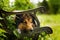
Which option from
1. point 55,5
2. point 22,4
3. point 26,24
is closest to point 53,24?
point 22,4

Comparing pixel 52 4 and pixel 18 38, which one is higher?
pixel 18 38

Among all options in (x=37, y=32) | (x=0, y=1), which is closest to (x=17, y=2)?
(x=0, y=1)

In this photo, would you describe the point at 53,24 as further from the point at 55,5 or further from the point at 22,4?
the point at 55,5

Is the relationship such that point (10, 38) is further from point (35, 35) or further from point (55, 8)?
point (55, 8)

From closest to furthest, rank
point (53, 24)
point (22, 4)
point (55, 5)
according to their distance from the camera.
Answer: point (22, 4)
point (53, 24)
point (55, 5)

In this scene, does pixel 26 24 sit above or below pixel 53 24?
above

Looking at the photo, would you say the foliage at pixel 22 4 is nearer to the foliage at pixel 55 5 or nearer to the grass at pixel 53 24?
the grass at pixel 53 24

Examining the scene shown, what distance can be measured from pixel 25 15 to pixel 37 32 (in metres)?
0.22

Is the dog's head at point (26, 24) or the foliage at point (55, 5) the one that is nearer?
the dog's head at point (26, 24)

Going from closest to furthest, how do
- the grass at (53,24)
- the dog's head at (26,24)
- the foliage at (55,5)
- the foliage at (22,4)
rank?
the dog's head at (26,24)
the foliage at (22,4)
the grass at (53,24)
the foliage at (55,5)

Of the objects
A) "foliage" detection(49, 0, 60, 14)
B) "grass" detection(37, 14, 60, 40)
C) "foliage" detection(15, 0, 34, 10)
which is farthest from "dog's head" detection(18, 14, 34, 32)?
"foliage" detection(49, 0, 60, 14)

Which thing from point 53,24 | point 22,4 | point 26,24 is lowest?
point 53,24

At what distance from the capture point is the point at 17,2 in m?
2.95

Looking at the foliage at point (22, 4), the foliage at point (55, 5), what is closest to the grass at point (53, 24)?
the foliage at point (22, 4)
